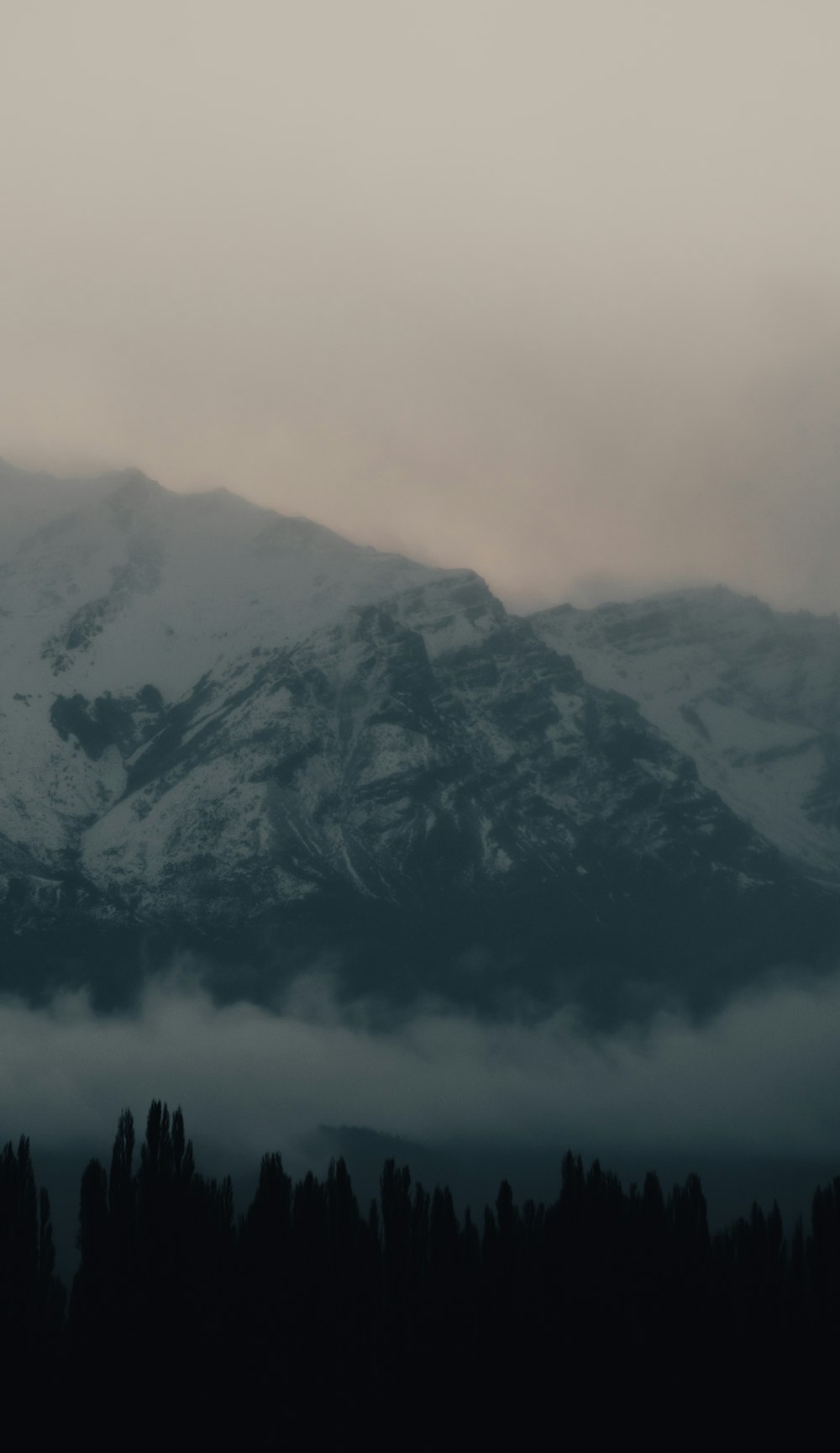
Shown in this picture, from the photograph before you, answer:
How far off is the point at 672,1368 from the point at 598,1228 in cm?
1264

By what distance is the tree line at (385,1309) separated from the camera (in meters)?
127

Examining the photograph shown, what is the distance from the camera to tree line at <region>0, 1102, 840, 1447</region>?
127 metres

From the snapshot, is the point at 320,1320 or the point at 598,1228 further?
the point at 598,1228

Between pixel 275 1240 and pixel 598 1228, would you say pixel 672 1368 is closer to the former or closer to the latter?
A: pixel 598 1228

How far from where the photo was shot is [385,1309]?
13850 cm

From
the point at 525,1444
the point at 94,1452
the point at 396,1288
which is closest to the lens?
the point at 94,1452

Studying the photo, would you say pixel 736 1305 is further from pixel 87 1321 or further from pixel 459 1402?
pixel 87 1321

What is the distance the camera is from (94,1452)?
120 meters

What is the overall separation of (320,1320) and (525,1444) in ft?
52.9

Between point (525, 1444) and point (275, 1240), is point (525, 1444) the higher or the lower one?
the lower one

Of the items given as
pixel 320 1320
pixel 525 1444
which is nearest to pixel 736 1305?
pixel 525 1444

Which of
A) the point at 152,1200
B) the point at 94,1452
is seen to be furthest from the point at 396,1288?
the point at 94,1452

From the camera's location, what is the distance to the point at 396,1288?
142 m

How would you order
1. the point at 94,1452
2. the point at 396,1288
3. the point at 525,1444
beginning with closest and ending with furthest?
the point at 94,1452
the point at 525,1444
the point at 396,1288
